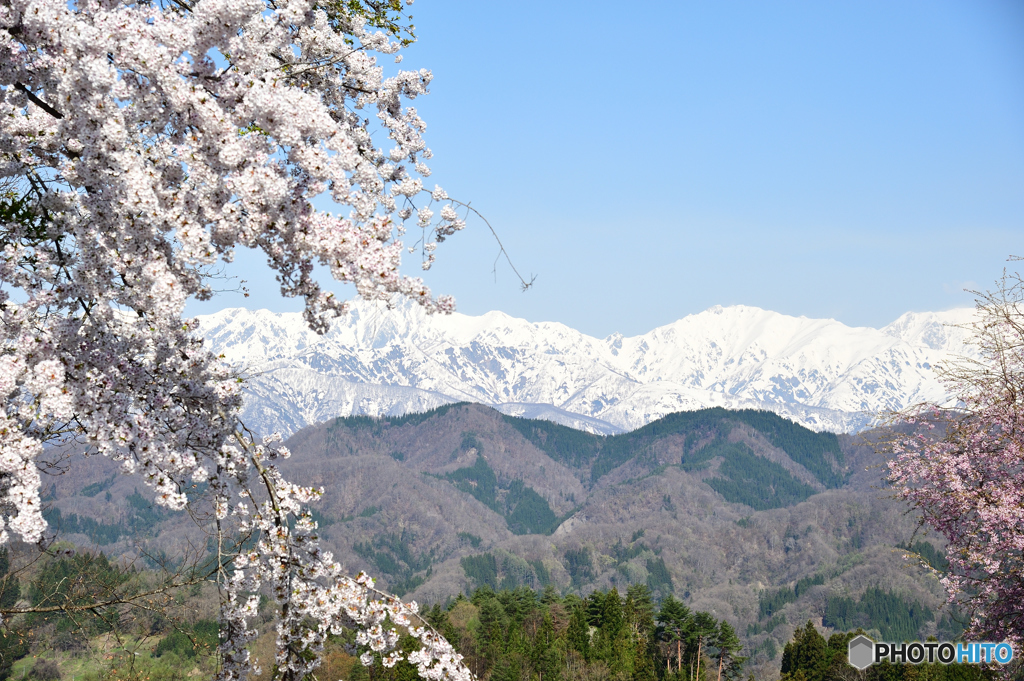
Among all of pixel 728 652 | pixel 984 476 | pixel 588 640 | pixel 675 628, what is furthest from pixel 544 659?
pixel 984 476

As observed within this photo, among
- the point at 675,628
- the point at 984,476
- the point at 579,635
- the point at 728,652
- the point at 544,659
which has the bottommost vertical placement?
the point at 544,659

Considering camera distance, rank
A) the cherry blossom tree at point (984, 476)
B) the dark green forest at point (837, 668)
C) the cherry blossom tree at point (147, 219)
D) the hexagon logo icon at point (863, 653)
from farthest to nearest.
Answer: the dark green forest at point (837, 668), the hexagon logo icon at point (863, 653), the cherry blossom tree at point (984, 476), the cherry blossom tree at point (147, 219)

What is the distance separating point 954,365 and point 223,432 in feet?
32.6

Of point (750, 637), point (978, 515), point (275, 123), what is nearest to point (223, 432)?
point (275, 123)

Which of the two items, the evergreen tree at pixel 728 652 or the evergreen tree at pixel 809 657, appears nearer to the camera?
the evergreen tree at pixel 809 657

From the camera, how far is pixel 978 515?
10.3 metres

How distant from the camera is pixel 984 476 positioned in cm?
1055

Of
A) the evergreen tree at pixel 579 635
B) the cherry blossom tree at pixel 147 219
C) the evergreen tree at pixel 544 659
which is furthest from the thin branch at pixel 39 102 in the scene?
the evergreen tree at pixel 579 635

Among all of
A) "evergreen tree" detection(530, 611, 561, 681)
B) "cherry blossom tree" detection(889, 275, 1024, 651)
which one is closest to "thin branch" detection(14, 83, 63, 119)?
"cherry blossom tree" detection(889, 275, 1024, 651)

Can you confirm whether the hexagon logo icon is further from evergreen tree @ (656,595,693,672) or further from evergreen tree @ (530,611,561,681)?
evergreen tree @ (656,595,693,672)

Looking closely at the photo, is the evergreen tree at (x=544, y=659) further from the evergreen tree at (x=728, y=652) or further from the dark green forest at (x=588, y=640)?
the evergreen tree at (x=728, y=652)

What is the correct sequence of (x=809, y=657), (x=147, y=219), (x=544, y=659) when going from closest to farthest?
(x=147, y=219)
(x=544, y=659)
(x=809, y=657)

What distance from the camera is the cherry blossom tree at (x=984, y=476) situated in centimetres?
979

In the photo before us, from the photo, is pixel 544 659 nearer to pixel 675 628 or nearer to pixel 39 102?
pixel 675 628
